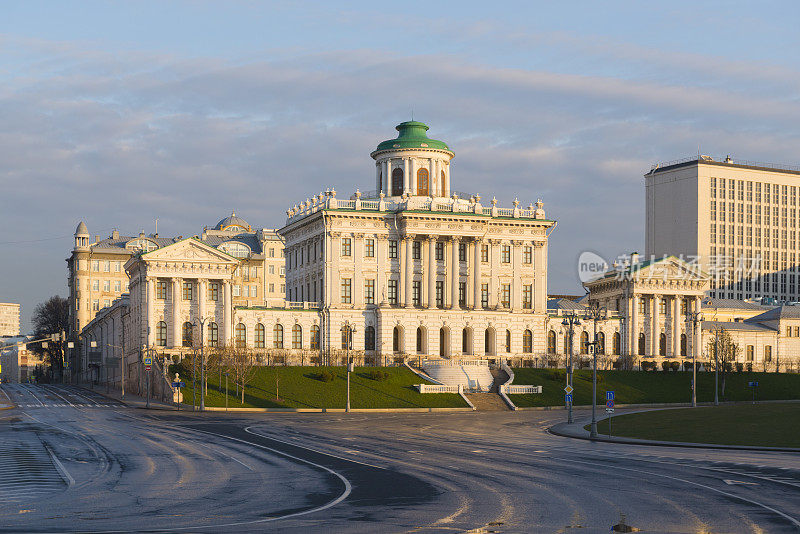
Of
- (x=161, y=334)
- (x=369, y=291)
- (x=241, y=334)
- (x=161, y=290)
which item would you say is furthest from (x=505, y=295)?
(x=161, y=334)

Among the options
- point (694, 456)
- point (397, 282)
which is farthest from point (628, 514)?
point (397, 282)

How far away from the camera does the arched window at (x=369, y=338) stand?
12769cm

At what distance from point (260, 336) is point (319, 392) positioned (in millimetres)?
20987

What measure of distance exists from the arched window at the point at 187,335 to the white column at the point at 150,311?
3.39m

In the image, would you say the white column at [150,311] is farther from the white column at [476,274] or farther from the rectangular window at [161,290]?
the white column at [476,274]

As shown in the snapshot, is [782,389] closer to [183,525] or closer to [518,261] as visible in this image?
[518,261]

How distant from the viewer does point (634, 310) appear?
144750mm

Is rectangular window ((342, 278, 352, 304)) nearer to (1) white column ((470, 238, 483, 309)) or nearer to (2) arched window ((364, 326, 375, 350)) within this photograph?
(2) arched window ((364, 326, 375, 350))

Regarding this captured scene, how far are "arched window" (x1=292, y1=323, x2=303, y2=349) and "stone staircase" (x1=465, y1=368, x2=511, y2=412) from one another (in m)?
22.8

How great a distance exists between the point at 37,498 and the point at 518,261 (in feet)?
337

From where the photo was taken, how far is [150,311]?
118 meters

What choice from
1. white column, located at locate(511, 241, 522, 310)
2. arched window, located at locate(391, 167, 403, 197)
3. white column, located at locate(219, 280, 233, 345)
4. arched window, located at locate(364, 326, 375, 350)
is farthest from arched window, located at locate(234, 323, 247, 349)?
white column, located at locate(511, 241, 522, 310)

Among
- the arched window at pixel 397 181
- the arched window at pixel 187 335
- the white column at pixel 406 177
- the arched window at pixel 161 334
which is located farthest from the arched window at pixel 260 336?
the white column at pixel 406 177

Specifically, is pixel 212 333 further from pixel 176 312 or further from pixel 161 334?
pixel 161 334
